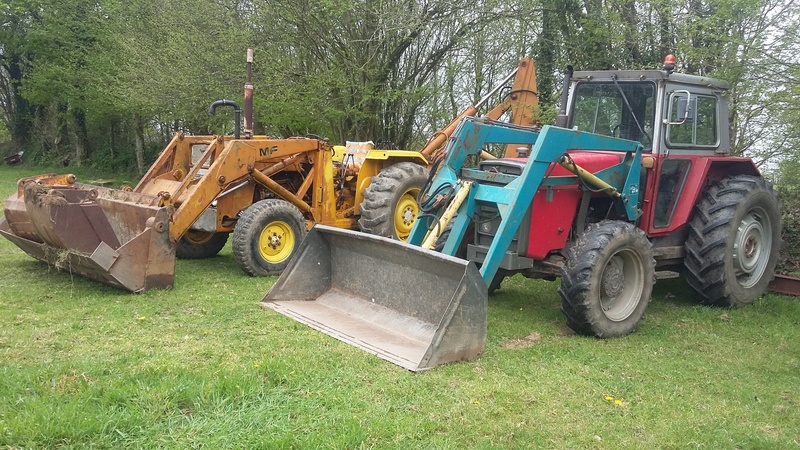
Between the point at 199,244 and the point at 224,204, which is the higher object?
the point at 224,204

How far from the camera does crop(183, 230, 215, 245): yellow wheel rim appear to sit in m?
8.26

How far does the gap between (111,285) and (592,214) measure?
15.1ft

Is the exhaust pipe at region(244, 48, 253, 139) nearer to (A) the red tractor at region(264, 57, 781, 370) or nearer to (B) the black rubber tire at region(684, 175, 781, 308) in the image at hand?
(A) the red tractor at region(264, 57, 781, 370)

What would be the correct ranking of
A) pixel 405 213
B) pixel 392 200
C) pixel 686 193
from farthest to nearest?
1. pixel 405 213
2. pixel 392 200
3. pixel 686 193

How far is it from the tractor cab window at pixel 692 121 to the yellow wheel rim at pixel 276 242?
165 inches

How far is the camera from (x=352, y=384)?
4.04 meters

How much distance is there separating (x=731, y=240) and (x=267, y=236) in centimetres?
480

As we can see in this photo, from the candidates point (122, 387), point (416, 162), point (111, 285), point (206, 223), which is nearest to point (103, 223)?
point (111, 285)

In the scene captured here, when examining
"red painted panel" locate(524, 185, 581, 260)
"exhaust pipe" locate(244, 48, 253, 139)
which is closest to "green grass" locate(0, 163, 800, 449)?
"red painted panel" locate(524, 185, 581, 260)

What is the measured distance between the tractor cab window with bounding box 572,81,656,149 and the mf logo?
11.3 feet

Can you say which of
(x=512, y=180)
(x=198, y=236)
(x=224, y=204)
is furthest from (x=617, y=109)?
(x=198, y=236)

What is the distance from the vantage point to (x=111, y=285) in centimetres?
621

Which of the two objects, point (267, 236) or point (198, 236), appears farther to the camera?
point (198, 236)

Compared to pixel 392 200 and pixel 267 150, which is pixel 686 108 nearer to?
pixel 392 200
